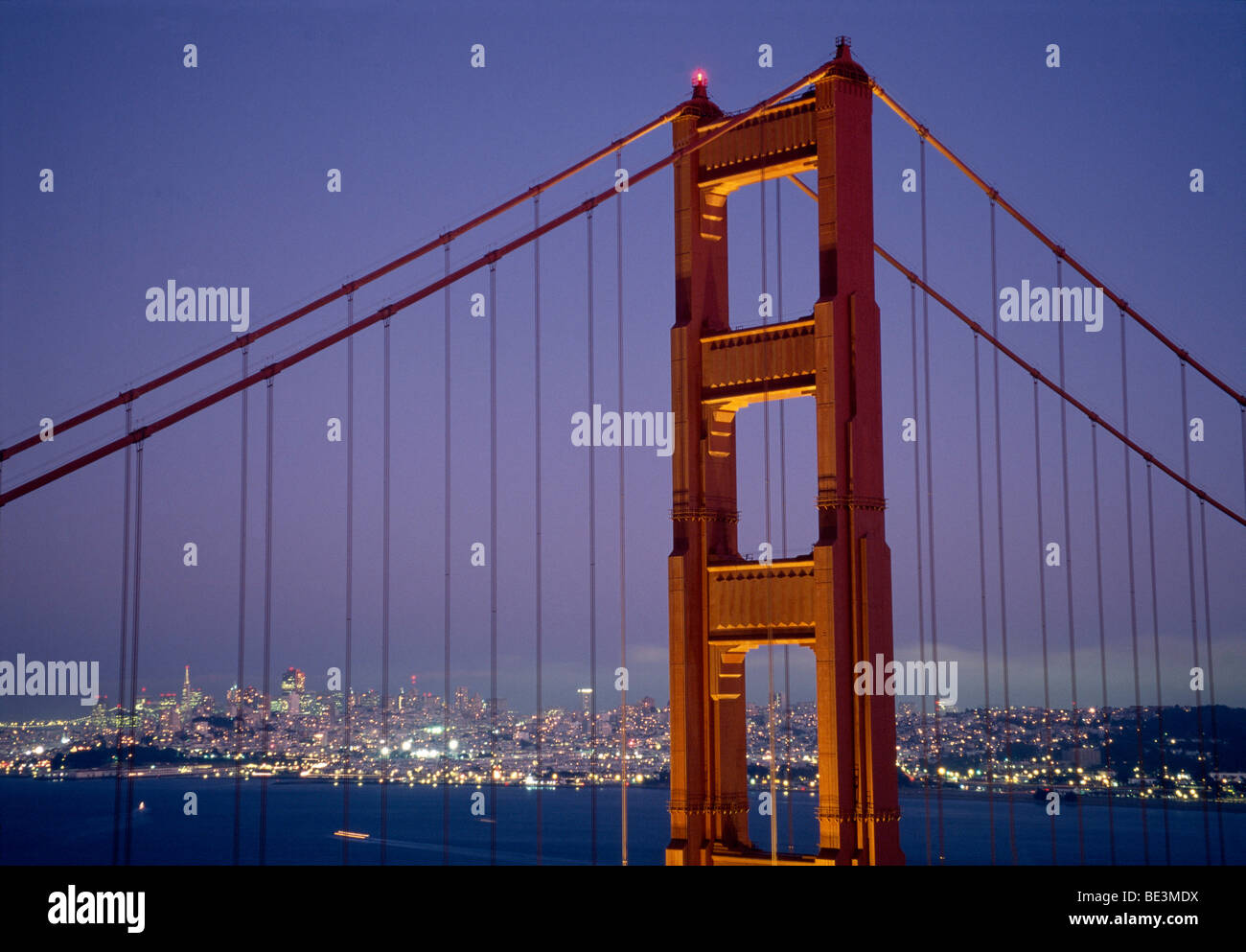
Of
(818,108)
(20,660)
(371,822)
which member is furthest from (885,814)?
(371,822)

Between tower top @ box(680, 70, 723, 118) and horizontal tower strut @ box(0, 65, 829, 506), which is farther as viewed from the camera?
tower top @ box(680, 70, 723, 118)

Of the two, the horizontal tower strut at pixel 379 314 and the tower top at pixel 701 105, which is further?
the tower top at pixel 701 105

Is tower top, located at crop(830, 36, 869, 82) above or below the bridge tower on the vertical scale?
above

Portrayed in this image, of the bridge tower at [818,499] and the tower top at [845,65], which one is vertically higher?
the tower top at [845,65]

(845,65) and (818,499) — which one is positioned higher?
(845,65)

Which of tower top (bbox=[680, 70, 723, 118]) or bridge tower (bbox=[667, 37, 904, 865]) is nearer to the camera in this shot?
bridge tower (bbox=[667, 37, 904, 865])
